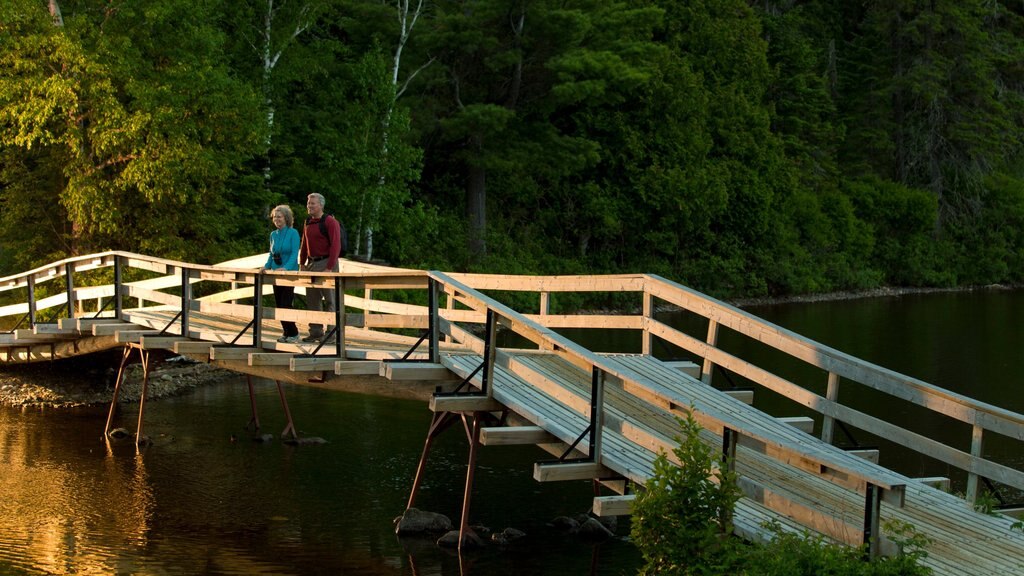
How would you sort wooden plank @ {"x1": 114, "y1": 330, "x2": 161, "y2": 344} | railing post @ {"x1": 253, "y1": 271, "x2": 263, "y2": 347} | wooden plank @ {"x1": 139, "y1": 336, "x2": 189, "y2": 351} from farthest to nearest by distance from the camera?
wooden plank @ {"x1": 114, "y1": 330, "x2": 161, "y2": 344} → wooden plank @ {"x1": 139, "y1": 336, "x2": 189, "y2": 351} → railing post @ {"x1": 253, "y1": 271, "x2": 263, "y2": 347}

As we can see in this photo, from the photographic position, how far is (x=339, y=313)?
12648 mm

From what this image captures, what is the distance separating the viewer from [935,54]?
60812mm

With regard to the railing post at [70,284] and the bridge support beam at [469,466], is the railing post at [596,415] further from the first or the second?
the railing post at [70,284]

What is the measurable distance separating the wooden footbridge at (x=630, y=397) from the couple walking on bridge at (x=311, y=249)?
1.61 ft

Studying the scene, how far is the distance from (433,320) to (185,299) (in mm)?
4521

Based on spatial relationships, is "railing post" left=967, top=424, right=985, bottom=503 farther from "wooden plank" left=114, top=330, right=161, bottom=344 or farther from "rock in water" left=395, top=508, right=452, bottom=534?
"wooden plank" left=114, top=330, right=161, bottom=344

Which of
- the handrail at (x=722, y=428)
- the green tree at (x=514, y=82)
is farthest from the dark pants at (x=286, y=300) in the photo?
the green tree at (x=514, y=82)

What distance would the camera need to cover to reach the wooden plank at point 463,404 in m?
11.1

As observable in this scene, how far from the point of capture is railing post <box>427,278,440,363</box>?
1167 centimetres

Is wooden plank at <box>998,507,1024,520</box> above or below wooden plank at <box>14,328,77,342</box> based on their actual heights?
above

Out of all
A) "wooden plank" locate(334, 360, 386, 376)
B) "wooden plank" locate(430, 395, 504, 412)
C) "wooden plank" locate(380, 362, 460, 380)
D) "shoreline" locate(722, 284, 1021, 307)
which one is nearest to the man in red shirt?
"wooden plank" locate(334, 360, 386, 376)

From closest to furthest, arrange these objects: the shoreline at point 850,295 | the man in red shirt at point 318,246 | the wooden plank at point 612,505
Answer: the wooden plank at point 612,505, the man in red shirt at point 318,246, the shoreline at point 850,295

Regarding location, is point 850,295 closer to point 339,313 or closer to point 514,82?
point 514,82

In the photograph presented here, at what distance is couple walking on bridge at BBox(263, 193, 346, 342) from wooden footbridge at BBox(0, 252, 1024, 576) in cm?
49
